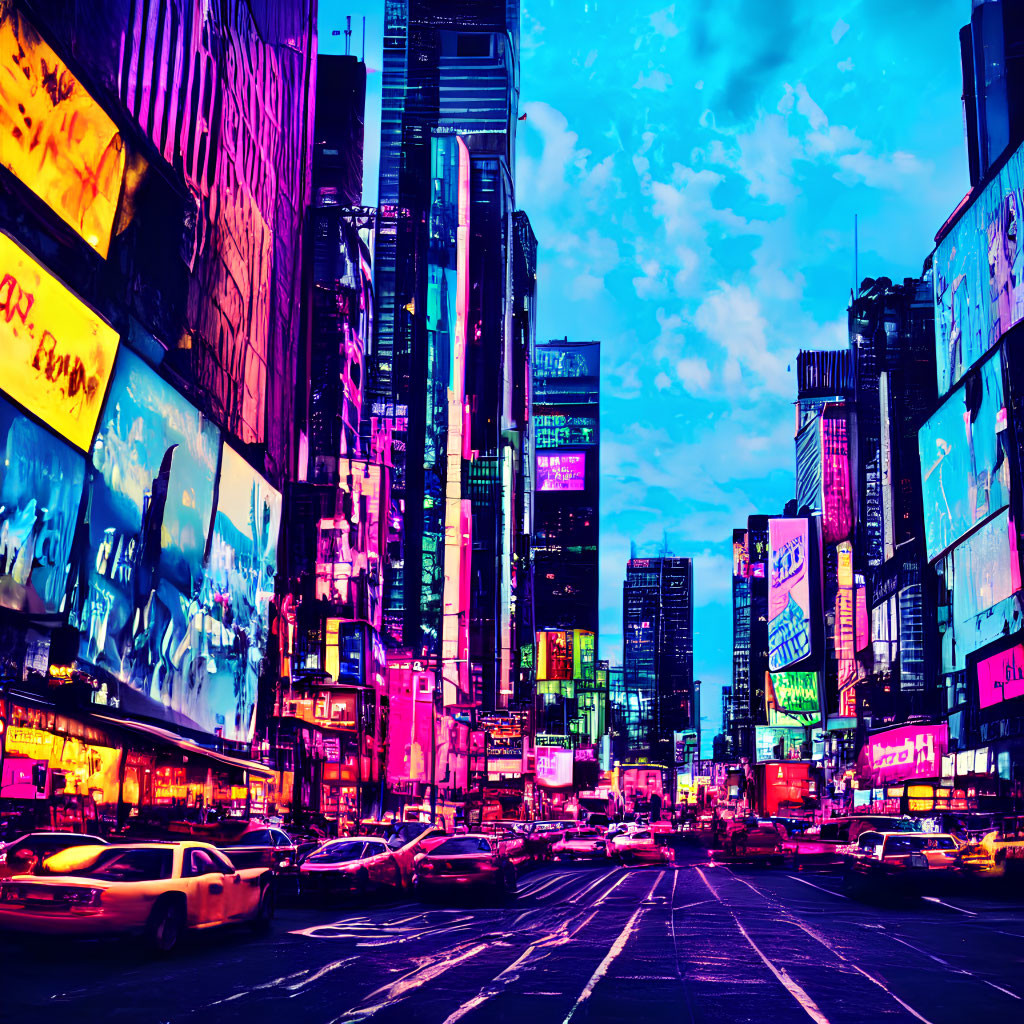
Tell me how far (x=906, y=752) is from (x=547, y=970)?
93.4 meters

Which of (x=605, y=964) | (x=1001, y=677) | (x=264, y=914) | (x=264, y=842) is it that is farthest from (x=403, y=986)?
(x=1001, y=677)

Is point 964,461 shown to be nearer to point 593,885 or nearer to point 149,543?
point 593,885

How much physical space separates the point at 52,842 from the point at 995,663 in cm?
6891

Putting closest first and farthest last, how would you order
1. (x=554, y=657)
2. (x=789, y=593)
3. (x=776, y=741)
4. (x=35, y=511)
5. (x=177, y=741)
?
(x=35, y=511) < (x=177, y=741) < (x=789, y=593) < (x=776, y=741) < (x=554, y=657)

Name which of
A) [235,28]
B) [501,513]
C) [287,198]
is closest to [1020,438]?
[287,198]

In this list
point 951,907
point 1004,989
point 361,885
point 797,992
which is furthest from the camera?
point 951,907

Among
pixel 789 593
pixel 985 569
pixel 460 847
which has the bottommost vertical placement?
pixel 460 847

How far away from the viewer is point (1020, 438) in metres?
71.6

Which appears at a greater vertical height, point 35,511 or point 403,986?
point 35,511

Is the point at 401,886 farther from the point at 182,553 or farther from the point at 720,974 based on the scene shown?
the point at 182,553

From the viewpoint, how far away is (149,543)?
42500 mm

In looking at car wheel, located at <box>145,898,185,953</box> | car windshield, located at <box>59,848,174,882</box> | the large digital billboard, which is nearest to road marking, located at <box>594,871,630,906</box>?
car wheel, located at <box>145,898,185,953</box>

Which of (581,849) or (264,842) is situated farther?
(581,849)

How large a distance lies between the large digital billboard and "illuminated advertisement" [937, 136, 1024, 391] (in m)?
46.4
